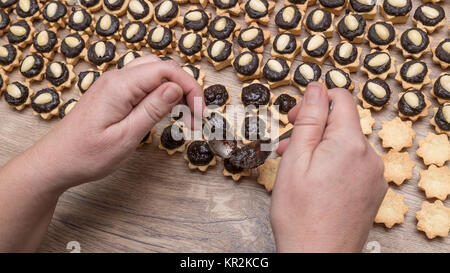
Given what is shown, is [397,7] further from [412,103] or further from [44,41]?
[44,41]

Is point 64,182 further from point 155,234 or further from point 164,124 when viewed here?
point 164,124

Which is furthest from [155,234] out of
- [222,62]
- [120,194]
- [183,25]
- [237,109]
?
[183,25]

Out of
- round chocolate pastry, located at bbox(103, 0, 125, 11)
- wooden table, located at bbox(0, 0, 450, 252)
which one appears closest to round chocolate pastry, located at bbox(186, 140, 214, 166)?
wooden table, located at bbox(0, 0, 450, 252)

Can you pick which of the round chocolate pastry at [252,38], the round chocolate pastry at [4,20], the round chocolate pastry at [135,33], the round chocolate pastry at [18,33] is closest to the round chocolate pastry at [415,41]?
the round chocolate pastry at [252,38]

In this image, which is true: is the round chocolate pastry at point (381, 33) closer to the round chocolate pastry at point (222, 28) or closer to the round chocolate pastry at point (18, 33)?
the round chocolate pastry at point (222, 28)

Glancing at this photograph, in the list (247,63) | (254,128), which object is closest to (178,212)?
(254,128)

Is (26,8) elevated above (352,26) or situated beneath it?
elevated above

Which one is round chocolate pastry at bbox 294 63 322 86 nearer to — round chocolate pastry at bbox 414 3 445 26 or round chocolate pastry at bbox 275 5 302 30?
round chocolate pastry at bbox 275 5 302 30
